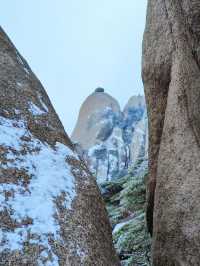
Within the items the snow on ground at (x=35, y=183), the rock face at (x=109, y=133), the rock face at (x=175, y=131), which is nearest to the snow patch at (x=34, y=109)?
the snow on ground at (x=35, y=183)

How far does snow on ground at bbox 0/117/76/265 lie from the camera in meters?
5.30

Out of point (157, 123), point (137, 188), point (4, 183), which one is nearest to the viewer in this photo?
point (4, 183)

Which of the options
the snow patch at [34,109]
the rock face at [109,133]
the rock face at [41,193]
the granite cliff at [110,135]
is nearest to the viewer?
the rock face at [41,193]

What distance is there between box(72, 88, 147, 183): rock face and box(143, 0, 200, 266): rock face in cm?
4437

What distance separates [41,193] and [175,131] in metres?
2.98

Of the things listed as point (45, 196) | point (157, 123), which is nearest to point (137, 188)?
point (157, 123)

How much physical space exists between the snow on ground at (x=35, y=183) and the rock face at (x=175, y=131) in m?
1.92

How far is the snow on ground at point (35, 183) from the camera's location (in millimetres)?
5301

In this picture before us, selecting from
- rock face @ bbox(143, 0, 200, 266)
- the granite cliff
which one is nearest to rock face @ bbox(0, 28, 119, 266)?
rock face @ bbox(143, 0, 200, 266)

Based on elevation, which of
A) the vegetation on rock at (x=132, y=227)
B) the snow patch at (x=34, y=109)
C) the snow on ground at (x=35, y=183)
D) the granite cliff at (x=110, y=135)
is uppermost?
the granite cliff at (x=110, y=135)

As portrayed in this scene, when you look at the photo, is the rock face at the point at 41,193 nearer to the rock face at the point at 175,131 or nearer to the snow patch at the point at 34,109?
the snow patch at the point at 34,109

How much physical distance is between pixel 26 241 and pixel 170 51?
4.64m

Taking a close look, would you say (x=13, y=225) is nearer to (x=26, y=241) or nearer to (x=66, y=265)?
(x=26, y=241)

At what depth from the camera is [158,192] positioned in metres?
7.88
